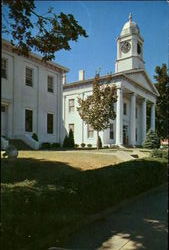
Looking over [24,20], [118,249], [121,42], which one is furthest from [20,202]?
[121,42]

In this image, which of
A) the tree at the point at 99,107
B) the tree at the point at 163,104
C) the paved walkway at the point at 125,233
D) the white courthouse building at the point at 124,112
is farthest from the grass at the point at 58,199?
the tree at the point at 99,107

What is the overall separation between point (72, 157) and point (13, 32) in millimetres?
8323

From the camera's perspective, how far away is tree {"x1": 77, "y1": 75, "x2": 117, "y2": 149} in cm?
937

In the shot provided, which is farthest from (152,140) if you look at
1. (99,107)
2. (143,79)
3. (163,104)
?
(99,107)

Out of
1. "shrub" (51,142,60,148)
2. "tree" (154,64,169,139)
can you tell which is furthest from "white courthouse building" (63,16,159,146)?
"shrub" (51,142,60,148)

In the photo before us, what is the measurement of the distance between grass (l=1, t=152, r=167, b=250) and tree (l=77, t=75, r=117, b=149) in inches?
87.9

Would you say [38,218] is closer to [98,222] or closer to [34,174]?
[98,222]

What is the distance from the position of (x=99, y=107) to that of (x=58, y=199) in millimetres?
7452

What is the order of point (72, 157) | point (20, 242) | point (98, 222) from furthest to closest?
point (72, 157) → point (98, 222) → point (20, 242)

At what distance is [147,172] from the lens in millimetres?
7305

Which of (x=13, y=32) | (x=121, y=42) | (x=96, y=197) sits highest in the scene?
(x=13, y=32)

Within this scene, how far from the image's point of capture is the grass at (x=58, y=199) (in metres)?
3.71

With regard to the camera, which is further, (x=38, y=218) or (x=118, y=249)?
(x=38, y=218)

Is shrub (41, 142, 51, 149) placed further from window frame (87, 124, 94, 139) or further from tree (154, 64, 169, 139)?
tree (154, 64, 169, 139)
